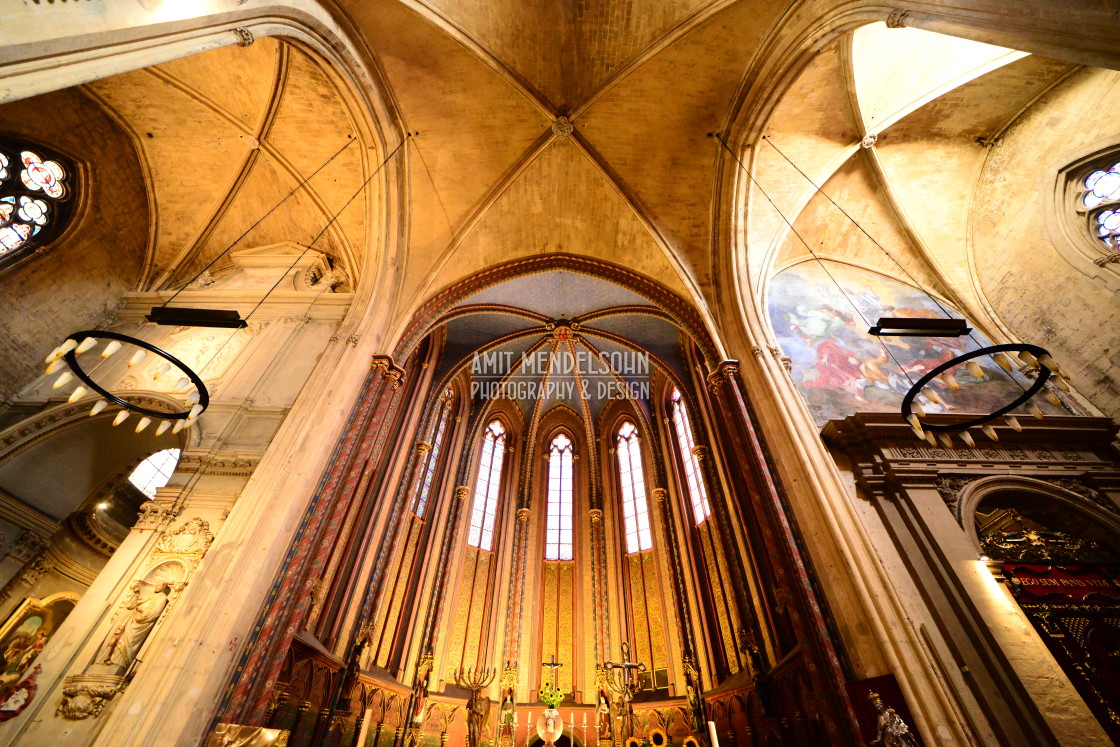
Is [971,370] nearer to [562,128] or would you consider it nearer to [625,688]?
[562,128]

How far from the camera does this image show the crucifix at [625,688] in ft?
33.0

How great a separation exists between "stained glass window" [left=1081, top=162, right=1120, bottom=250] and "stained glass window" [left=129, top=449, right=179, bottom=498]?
19.4m

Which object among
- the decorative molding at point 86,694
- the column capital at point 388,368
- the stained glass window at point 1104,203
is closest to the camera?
the decorative molding at point 86,694

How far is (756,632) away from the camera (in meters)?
7.99

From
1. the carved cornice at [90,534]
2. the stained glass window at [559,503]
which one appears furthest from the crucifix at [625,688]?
the carved cornice at [90,534]

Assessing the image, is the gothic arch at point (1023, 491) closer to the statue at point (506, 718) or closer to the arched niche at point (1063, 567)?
the arched niche at point (1063, 567)

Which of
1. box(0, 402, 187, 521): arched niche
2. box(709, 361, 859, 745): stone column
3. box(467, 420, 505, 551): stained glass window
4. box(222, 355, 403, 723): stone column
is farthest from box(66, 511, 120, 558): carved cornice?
box(709, 361, 859, 745): stone column

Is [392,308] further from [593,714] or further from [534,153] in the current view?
[593,714]

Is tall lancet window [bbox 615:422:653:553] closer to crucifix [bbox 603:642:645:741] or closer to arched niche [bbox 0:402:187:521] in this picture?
crucifix [bbox 603:642:645:741]

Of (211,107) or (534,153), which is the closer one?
(211,107)

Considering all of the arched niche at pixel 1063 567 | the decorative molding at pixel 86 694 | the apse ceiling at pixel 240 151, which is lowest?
the decorative molding at pixel 86 694

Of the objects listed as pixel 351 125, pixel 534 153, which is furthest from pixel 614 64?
pixel 351 125

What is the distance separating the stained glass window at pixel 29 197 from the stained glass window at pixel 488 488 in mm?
11023

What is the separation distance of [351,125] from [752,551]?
10.6 m
